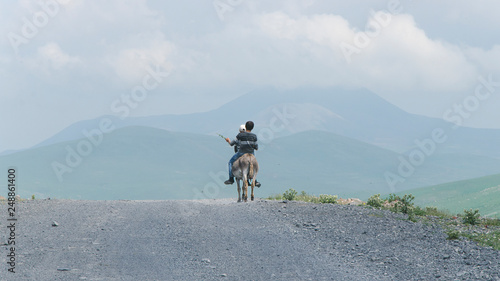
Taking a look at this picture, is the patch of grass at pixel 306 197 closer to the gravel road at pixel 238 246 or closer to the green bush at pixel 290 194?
the green bush at pixel 290 194

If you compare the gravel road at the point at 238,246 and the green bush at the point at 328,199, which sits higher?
the green bush at the point at 328,199

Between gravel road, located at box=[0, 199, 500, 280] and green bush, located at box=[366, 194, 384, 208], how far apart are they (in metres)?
1.85

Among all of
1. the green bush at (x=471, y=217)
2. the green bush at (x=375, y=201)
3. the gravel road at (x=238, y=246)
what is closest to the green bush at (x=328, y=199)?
the green bush at (x=375, y=201)

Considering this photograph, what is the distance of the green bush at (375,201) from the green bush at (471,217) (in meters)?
3.19

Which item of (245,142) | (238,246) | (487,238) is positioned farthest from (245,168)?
(487,238)

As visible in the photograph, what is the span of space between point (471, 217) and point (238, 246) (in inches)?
394

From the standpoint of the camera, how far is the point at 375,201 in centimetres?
2094

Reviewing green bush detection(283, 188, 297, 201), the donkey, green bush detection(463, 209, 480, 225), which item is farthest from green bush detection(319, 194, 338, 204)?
green bush detection(463, 209, 480, 225)

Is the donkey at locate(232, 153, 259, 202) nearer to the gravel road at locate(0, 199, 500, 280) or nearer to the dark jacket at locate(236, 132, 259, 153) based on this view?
the dark jacket at locate(236, 132, 259, 153)

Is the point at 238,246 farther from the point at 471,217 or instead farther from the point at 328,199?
the point at 471,217

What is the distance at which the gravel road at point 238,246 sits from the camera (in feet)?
37.5

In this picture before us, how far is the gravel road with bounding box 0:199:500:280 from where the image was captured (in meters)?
11.4

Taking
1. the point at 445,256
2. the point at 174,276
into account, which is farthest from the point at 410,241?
the point at 174,276

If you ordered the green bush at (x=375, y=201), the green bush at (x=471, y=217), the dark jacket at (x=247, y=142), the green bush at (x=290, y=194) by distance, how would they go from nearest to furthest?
the green bush at (x=471, y=217) < the green bush at (x=375, y=201) < the dark jacket at (x=247, y=142) < the green bush at (x=290, y=194)
